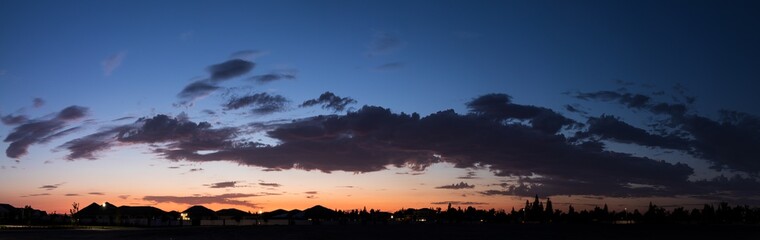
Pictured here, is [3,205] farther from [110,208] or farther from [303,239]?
[303,239]

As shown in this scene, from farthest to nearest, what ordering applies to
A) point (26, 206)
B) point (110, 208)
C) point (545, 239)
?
1. point (110, 208)
2. point (26, 206)
3. point (545, 239)

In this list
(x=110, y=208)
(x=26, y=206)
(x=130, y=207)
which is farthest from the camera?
(x=130, y=207)

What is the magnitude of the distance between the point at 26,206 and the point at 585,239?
395 feet

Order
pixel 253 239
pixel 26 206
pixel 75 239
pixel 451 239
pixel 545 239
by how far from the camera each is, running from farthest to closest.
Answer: pixel 26 206, pixel 545 239, pixel 451 239, pixel 253 239, pixel 75 239

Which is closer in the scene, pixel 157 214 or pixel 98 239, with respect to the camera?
pixel 98 239

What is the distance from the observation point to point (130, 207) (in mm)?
174250

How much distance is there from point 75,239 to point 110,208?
9737cm

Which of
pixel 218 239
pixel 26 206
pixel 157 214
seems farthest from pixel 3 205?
pixel 218 239

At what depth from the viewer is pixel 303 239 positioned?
83500mm

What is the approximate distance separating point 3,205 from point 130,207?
29.3 meters

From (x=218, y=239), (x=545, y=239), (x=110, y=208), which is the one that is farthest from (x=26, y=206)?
(x=545, y=239)

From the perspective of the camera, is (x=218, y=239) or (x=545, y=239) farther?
(x=545, y=239)

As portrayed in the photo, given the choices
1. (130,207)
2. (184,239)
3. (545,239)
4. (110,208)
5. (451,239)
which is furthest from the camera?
(130,207)

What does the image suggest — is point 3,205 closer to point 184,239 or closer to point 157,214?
point 157,214
